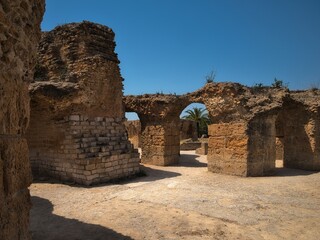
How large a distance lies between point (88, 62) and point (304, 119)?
27.5 ft

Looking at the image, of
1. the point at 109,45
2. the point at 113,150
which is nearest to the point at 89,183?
the point at 113,150

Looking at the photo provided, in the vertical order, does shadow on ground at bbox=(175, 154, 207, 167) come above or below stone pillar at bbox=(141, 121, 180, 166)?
below

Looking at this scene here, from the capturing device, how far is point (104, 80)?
9.12 meters

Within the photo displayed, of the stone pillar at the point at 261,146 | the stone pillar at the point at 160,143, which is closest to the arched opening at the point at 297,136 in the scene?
the stone pillar at the point at 261,146

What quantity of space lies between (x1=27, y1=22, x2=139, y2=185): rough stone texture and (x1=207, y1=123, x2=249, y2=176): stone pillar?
9.72 ft

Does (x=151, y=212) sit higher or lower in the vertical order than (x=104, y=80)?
lower

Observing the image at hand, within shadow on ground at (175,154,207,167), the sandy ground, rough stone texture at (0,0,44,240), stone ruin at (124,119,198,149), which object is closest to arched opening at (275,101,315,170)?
the sandy ground

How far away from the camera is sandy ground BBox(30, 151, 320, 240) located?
418 cm

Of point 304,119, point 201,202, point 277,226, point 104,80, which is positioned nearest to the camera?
point 277,226

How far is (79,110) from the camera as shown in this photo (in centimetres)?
852

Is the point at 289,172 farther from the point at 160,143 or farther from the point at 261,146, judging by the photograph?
the point at 160,143

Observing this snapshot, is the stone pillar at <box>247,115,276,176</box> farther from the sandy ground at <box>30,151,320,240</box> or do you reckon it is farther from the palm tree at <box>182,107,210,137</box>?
the palm tree at <box>182,107,210,137</box>

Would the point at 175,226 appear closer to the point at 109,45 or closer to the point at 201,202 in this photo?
the point at 201,202

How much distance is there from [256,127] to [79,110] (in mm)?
5976
